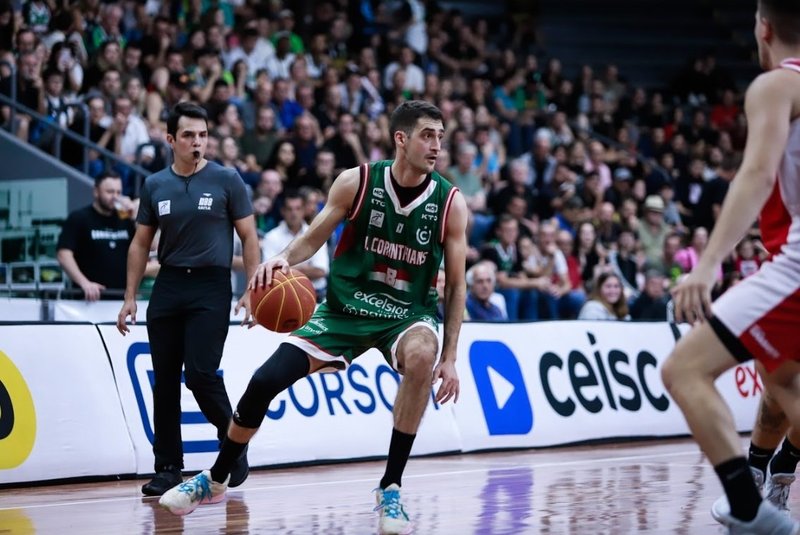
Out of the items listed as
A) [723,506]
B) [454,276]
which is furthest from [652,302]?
[723,506]

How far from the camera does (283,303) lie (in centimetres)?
725

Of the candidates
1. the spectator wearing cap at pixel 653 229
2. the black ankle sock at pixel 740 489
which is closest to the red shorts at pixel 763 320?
the black ankle sock at pixel 740 489

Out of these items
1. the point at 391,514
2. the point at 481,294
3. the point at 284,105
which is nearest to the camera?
the point at 391,514

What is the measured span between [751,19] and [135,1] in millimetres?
16243

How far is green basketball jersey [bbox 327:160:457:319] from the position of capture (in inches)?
292

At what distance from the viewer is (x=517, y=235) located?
54.6 feet

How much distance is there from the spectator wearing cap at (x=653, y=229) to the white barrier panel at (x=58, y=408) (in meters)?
10.8

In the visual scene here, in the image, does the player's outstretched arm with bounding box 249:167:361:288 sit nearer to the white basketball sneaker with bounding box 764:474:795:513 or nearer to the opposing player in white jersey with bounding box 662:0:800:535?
the opposing player in white jersey with bounding box 662:0:800:535

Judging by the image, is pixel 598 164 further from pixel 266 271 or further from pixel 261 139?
pixel 266 271

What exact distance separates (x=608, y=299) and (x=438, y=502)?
25.0ft

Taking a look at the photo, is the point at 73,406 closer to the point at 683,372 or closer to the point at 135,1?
the point at 683,372

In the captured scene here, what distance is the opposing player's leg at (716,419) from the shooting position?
18.0ft

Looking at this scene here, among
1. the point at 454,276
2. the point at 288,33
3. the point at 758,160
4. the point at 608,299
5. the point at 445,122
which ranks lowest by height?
the point at 608,299

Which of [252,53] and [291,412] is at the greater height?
[252,53]
